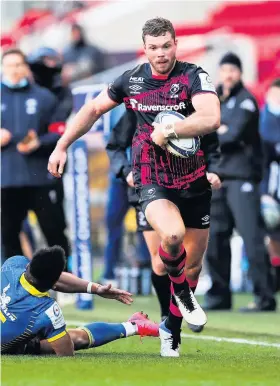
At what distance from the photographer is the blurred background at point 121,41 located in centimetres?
2002

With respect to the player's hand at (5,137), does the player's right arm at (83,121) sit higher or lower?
higher

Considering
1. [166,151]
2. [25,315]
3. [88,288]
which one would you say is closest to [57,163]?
[166,151]

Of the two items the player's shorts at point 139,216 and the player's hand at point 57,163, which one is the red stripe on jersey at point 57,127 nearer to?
the player's shorts at point 139,216

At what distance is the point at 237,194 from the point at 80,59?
31.9ft

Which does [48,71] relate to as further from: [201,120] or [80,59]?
[80,59]

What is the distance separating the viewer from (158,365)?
7664 millimetres

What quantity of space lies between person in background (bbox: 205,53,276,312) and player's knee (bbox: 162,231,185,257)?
464 centimetres

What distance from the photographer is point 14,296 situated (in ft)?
26.8

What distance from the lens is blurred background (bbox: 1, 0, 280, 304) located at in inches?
788

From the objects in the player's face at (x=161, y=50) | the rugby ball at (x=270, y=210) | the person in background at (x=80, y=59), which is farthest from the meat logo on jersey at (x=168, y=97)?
the person in background at (x=80, y=59)

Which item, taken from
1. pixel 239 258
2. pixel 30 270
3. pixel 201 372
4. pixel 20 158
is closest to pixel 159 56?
pixel 30 270

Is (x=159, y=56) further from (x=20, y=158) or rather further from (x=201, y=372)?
(x=20, y=158)

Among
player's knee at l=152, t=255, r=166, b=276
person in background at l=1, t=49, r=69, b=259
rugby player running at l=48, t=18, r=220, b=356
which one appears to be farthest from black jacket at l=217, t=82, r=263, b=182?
rugby player running at l=48, t=18, r=220, b=356

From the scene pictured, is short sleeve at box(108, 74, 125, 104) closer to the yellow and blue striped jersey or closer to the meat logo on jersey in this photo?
the meat logo on jersey
